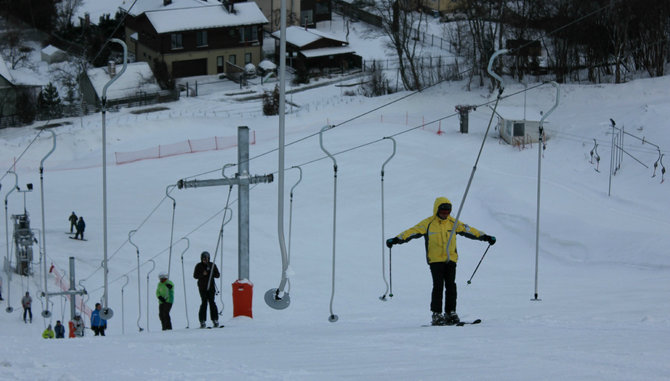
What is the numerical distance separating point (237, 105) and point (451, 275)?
36457mm

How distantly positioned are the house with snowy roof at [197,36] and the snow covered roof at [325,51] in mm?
3353

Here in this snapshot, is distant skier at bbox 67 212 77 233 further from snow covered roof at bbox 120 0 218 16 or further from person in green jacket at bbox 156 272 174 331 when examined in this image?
snow covered roof at bbox 120 0 218 16

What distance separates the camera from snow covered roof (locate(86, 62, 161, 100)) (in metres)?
50.2

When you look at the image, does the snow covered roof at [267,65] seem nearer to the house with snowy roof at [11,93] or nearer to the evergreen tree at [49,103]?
the evergreen tree at [49,103]

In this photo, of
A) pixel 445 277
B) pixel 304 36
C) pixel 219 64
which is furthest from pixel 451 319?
pixel 304 36

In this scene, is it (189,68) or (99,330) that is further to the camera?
(189,68)

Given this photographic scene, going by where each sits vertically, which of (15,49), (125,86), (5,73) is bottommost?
(125,86)

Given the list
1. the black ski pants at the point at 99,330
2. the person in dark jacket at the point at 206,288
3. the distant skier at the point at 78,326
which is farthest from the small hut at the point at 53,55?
the person in dark jacket at the point at 206,288

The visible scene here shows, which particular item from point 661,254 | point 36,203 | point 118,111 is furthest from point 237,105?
point 661,254

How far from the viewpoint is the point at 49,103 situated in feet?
156

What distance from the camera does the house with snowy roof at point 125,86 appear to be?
4916 centimetres

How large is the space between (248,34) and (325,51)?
196 inches

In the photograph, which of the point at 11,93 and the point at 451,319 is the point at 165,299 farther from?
the point at 11,93

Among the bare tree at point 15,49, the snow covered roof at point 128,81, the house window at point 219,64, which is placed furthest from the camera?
the house window at point 219,64
